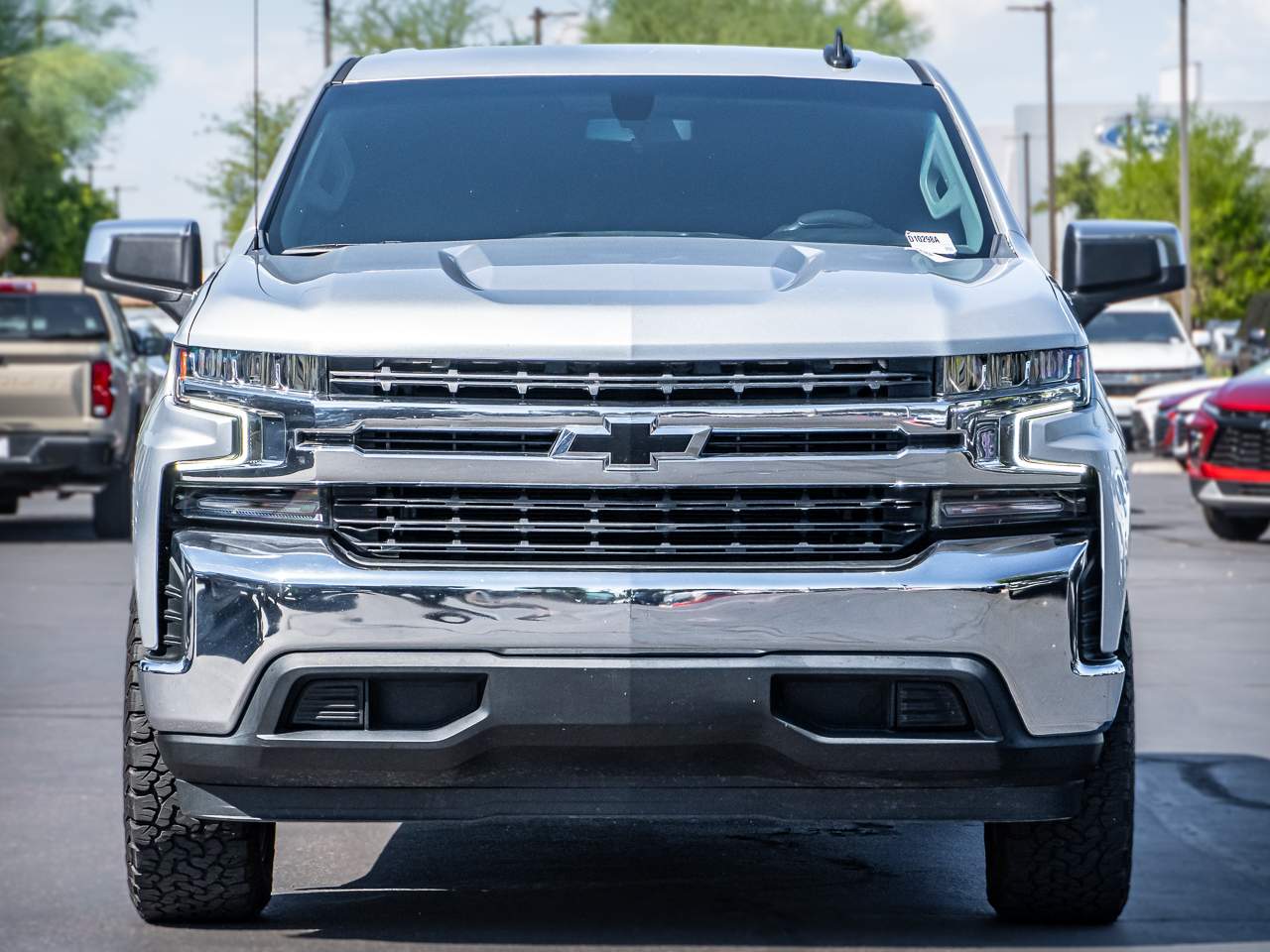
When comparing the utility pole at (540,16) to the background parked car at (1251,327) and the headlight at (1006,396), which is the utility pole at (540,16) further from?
the headlight at (1006,396)

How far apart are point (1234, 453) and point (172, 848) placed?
1275 centimetres

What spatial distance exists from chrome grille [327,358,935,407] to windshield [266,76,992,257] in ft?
3.37

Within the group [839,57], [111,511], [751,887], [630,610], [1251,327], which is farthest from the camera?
[1251,327]

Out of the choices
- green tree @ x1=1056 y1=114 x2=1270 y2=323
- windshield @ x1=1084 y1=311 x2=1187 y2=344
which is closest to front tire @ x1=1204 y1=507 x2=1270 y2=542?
windshield @ x1=1084 y1=311 x2=1187 y2=344

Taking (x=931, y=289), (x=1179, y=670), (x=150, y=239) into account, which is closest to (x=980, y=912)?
(x=931, y=289)

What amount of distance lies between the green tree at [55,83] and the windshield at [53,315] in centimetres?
4026

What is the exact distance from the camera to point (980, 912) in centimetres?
573

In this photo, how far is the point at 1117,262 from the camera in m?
6.38

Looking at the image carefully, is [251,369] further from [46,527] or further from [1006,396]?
[46,527]

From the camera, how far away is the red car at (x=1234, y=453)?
1694 cm

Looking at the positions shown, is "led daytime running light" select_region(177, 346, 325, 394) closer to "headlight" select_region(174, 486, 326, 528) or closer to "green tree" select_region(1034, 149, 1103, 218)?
"headlight" select_region(174, 486, 326, 528)

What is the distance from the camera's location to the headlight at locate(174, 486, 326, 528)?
488 centimetres

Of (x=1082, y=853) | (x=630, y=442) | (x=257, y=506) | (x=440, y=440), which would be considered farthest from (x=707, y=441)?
(x=1082, y=853)

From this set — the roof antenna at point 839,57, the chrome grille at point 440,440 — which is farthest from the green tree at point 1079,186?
the chrome grille at point 440,440
